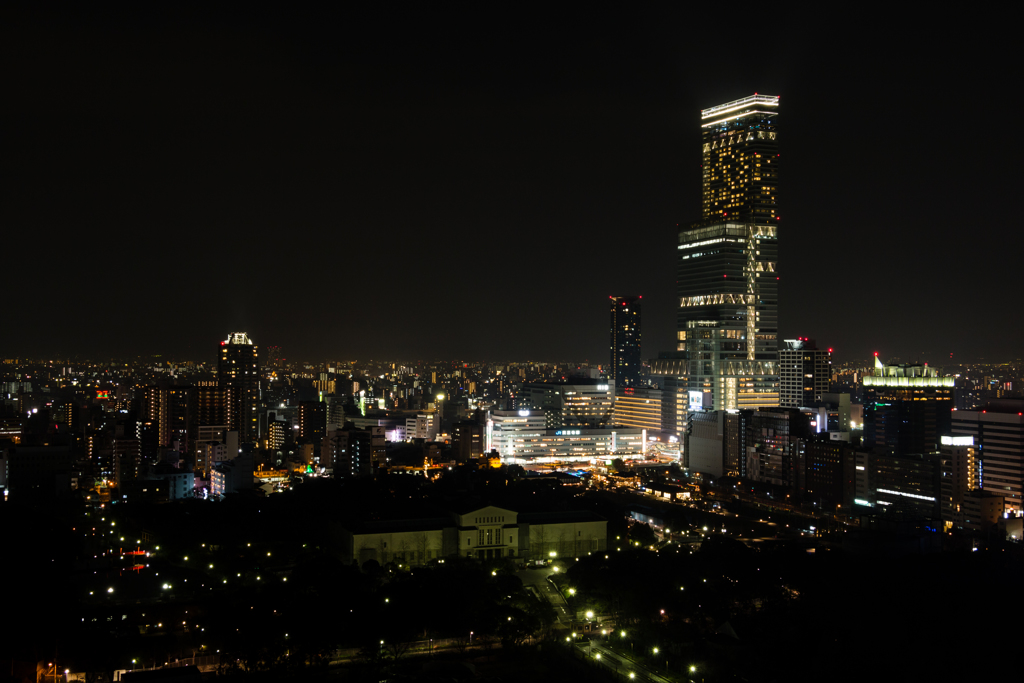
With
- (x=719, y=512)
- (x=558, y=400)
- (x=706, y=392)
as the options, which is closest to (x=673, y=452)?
(x=706, y=392)

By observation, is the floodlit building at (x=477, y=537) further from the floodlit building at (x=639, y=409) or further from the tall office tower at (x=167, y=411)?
the floodlit building at (x=639, y=409)

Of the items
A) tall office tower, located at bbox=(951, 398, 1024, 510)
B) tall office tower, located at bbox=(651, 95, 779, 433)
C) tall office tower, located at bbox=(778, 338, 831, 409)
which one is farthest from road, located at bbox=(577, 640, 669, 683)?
tall office tower, located at bbox=(778, 338, 831, 409)

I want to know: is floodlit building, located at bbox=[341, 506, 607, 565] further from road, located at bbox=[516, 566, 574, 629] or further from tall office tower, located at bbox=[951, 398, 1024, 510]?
tall office tower, located at bbox=[951, 398, 1024, 510]

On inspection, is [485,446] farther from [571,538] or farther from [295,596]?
[295,596]

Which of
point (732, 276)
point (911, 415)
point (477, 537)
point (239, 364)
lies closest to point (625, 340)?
point (732, 276)

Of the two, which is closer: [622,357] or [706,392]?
[706,392]

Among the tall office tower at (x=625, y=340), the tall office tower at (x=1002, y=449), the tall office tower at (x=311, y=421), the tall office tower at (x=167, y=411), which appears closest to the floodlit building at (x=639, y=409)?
the tall office tower at (x=625, y=340)
